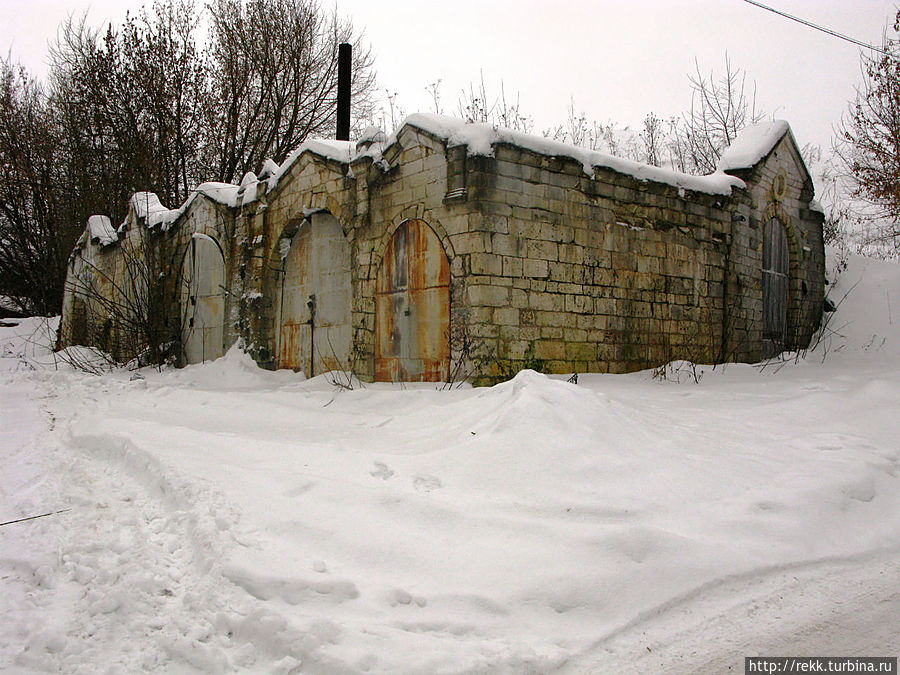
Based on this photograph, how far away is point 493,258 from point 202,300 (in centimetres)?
756

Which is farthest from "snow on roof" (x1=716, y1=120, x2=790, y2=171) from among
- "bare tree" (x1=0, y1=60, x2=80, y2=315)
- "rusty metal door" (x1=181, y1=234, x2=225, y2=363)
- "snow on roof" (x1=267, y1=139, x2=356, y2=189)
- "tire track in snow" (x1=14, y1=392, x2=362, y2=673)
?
"bare tree" (x1=0, y1=60, x2=80, y2=315)

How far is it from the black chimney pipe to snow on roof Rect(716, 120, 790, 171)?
329 inches

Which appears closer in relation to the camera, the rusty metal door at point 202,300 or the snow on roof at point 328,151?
the snow on roof at point 328,151

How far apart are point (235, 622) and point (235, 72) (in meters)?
21.6

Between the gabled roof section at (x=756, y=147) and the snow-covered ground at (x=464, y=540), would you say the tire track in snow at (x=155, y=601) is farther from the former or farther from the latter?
the gabled roof section at (x=756, y=147)

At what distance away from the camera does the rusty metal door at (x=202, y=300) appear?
12.0 metres

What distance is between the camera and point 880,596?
282 cm

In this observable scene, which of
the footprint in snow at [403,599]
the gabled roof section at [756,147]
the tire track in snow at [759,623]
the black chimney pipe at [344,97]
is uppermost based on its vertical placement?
the black chimney pipe at [344,97]

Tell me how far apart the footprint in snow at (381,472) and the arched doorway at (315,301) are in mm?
5040

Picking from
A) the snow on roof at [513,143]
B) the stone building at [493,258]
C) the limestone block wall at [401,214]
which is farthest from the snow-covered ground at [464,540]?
the snow on roof at [513,143]

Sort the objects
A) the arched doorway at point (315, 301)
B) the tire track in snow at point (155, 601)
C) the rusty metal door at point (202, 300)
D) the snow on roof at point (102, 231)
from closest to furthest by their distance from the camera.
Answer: the tire track in snow at point (155, 601) < the arched doorway at point (315, 301) < the rusty metal door at point (202, 300) < the snow on roof at point (102, 231)

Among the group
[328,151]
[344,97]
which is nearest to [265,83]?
[344,97]

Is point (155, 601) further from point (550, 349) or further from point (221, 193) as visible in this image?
point (221, 193)

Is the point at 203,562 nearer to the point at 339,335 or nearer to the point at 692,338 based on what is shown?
the point at 339,335
